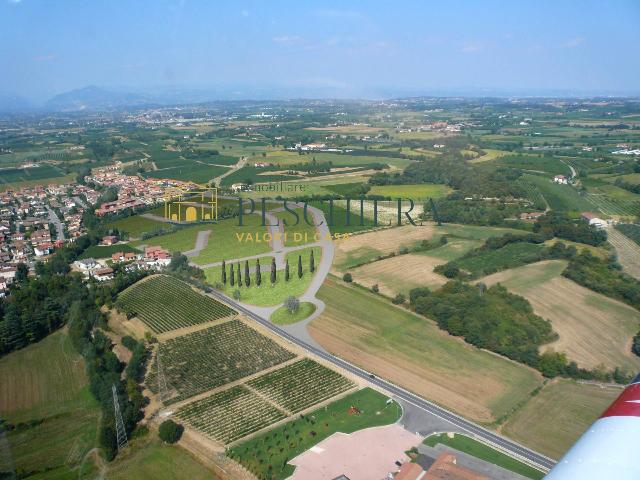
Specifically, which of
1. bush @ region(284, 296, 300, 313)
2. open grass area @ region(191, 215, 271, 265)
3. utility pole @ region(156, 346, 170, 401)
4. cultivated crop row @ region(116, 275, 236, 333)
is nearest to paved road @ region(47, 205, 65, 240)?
open grass area @ region(191, 215, 271, 265)

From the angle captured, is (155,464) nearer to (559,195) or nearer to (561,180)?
(559,195)

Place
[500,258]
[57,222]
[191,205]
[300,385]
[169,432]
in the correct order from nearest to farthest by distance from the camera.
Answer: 1. [169,432]
2. [300,385]
3. [500,258]
4. [57,222]
5. [191,205]

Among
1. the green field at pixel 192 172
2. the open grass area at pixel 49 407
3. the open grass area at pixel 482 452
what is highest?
the green field at pixel 192 172

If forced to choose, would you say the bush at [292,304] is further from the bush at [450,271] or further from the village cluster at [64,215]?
the village cluster at [64,215]

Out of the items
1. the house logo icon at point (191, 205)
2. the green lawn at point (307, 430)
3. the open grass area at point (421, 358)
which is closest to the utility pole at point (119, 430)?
the green lawn at point (307, 430)

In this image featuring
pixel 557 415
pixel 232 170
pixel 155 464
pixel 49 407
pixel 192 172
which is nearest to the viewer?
pixel 155 464

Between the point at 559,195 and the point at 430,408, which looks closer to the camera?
the point at 430,408

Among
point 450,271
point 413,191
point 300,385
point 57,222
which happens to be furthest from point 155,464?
point 413,191
